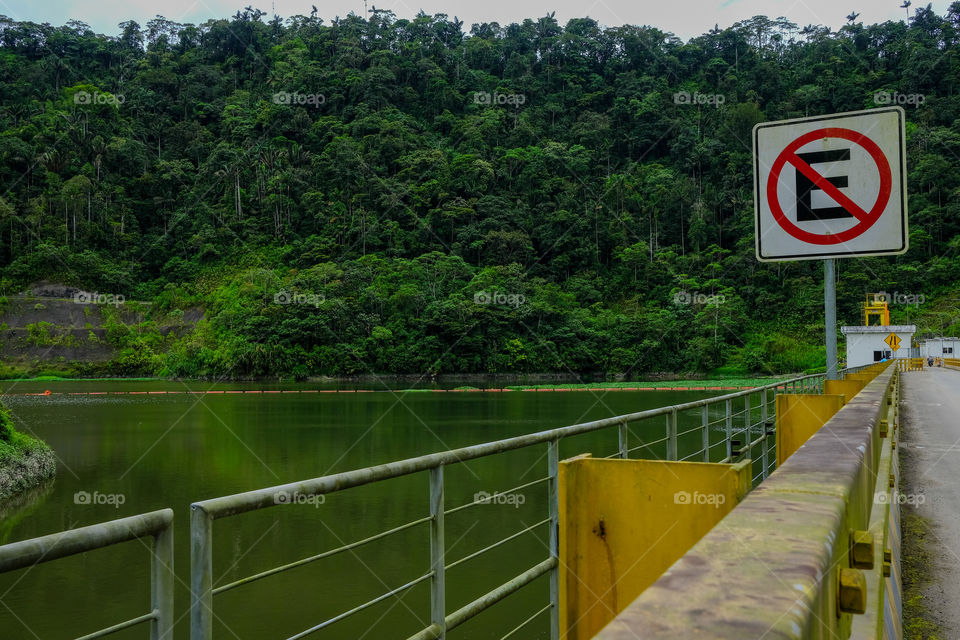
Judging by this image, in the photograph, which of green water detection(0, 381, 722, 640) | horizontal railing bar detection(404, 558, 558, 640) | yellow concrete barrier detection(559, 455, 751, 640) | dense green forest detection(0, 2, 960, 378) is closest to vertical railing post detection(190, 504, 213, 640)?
horizontal railing bar detection(404, 558, 558, 640)

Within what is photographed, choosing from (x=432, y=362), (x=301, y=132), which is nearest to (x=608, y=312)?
(x=432, y=362)

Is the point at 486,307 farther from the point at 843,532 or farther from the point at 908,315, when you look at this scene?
the point at 843,532

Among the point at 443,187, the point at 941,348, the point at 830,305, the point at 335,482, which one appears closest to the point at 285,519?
the point at 830,305

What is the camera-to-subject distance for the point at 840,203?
12.0ft

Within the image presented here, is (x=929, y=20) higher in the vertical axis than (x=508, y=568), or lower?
higher

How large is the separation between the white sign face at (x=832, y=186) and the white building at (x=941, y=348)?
214ft

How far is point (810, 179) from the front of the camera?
374 centimetres

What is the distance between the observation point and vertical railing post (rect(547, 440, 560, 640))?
3.28 meters

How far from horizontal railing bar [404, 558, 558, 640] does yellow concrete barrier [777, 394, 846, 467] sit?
4.47 meters

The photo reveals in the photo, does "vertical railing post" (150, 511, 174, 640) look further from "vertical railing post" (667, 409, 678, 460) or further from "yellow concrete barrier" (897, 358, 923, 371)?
"yellow concrete barrier" (897, 358, 923, 371)

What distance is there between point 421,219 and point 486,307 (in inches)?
1110

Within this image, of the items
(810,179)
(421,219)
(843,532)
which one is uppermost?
(421,219)

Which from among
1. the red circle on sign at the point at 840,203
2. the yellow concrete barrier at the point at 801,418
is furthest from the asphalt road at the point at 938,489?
the red circle on sign at the point at 840,203

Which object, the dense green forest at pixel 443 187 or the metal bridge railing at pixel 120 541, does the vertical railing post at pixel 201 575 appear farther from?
the dense green forest at pixel 443 187
